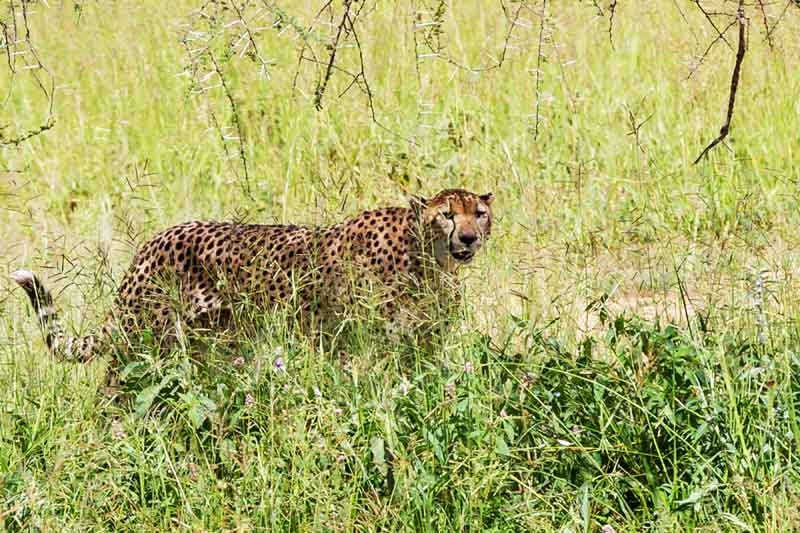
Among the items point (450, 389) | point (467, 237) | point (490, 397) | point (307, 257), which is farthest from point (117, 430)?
point (467, 237)

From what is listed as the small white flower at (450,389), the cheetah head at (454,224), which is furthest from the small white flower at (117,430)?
the cheetah head at (454,224)

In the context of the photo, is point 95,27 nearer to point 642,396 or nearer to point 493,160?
point 493,160

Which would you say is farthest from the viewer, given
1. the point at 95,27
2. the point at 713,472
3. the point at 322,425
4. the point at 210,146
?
the point at 95,27

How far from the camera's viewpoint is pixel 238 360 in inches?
152

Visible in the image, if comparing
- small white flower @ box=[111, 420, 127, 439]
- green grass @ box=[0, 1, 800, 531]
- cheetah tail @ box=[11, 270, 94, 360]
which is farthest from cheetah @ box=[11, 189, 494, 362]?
small white flower @ box=[111, 420, 127, 439]

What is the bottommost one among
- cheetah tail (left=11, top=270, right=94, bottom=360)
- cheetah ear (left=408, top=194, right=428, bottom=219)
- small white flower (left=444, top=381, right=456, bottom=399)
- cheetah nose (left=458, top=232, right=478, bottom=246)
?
cheetah tail (left=11, top=270, right=94, bottom=360)

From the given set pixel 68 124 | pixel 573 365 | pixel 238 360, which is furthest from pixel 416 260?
pixel 68 124

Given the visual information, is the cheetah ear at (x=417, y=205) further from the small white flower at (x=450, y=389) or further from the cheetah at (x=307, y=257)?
the small white flower at (x=450, y=389)

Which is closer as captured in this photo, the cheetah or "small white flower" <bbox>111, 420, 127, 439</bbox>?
"small white flower" <bbox>111, 420, 127, 439</bbox>

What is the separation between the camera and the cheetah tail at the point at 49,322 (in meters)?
4.18

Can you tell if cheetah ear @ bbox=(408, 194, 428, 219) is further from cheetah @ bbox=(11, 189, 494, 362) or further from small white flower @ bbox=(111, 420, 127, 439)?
small white flower @ bbox=(111, 420, 127, 439)

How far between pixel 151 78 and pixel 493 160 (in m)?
2.44

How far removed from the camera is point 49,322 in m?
4.35

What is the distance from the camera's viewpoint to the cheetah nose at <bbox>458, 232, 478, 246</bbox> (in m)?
4.74
